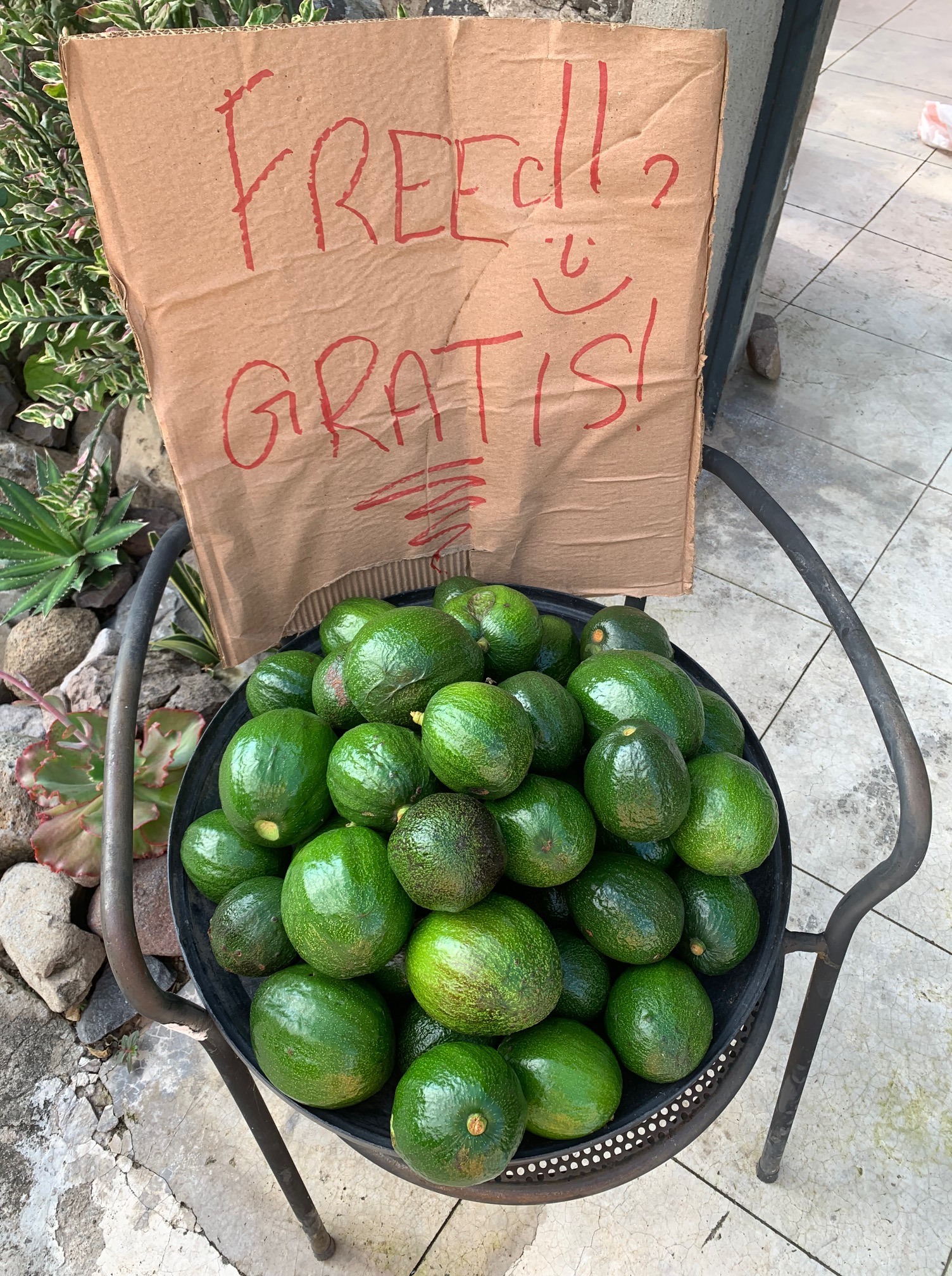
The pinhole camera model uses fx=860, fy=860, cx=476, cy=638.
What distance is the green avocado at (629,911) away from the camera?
1026 mm

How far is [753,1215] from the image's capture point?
173cm

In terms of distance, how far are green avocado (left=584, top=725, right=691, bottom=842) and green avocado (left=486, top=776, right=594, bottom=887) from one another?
0.04m

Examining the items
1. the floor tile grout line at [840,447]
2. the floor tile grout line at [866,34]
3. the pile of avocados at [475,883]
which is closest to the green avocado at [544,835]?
the pile of avocados at [475,883]

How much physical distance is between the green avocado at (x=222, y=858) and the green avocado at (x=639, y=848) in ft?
1.42

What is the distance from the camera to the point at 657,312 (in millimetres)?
1232

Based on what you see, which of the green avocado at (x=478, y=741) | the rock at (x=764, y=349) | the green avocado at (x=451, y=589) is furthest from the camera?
the rock at (x=764, y=349)

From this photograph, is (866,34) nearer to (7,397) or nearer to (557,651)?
(7,397)

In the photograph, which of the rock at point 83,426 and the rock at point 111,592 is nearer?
the rock at point 111,592

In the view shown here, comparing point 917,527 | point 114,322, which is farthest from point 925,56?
point 114,322

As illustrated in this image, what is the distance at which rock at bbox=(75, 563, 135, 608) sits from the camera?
8.64 ft

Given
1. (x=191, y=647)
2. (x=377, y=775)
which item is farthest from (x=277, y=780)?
(x=191, y=647)

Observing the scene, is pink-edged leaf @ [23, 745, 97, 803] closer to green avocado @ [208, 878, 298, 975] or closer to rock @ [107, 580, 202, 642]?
rock @ [107, 580, 202, 642]

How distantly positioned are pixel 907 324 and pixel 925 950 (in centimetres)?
299

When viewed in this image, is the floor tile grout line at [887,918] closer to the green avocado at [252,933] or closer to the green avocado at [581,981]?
the green avocado at [581,981]
